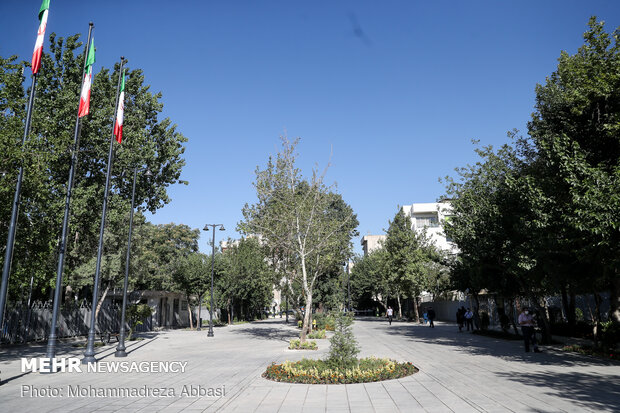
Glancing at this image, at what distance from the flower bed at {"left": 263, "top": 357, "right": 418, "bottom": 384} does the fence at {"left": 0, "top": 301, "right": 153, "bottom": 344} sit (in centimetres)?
1443

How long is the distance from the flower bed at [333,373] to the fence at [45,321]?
14.4m

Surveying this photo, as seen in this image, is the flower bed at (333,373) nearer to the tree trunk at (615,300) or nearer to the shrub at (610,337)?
the shrub at (610,337)

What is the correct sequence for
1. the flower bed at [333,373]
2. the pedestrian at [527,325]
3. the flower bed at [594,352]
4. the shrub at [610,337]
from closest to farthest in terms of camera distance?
the flower bed at [333,373], the flower bed at [594,352], the shrub at [610,337], the pedestrian at [527,325]

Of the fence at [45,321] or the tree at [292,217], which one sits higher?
the tree at [292,217]

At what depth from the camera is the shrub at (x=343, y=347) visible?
33.5 ft

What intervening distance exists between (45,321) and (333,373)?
20.8 metres

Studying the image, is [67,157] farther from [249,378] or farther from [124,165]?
[249,378]

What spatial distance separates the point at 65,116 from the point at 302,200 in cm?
1284

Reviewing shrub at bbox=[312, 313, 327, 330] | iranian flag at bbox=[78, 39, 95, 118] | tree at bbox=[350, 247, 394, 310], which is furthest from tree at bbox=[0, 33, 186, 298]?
tree at bbox=[350, 247, 394, 310]

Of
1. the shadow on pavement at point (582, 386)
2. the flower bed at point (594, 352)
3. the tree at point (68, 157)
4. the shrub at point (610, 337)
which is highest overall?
the tree at point (68, 157)

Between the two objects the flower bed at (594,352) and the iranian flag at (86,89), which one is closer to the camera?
the flower bed at (594,352)

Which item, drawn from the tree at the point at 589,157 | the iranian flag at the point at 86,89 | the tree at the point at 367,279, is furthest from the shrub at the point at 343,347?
the tree at the point at 367,279

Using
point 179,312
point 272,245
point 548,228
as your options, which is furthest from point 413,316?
point 548,228

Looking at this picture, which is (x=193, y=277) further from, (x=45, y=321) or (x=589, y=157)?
(x=589, y=157)
